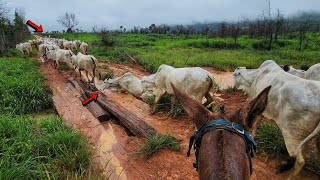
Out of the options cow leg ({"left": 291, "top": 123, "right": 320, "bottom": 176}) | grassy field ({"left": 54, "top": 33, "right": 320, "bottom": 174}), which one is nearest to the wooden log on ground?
grassy field ({"left": 54, "top": 33, "right": 320, "bottom": 174})

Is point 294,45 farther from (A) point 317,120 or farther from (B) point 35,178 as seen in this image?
(B) point 35,178

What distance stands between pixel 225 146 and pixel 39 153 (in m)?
3.75

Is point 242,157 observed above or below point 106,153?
above

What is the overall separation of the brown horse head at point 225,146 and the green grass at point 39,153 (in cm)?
258

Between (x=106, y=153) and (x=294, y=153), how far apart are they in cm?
312

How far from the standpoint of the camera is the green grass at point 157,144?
494 centimetres

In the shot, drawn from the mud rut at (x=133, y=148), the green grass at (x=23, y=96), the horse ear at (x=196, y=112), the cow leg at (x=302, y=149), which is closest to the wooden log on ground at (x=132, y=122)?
the mud rut at (x=133, y=148)

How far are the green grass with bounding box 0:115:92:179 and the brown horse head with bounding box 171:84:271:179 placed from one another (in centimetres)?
258

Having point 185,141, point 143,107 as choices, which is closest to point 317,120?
point 185,141

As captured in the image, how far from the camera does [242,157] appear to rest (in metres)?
1.67

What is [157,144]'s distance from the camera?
5031 millimetres

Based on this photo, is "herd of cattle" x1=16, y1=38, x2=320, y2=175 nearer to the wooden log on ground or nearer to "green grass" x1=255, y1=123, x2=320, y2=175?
"green grass" x1=255, y1=123, x2=320, y2=175

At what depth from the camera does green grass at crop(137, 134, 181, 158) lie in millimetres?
4938

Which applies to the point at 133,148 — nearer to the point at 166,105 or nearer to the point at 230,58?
the point at 166,105
